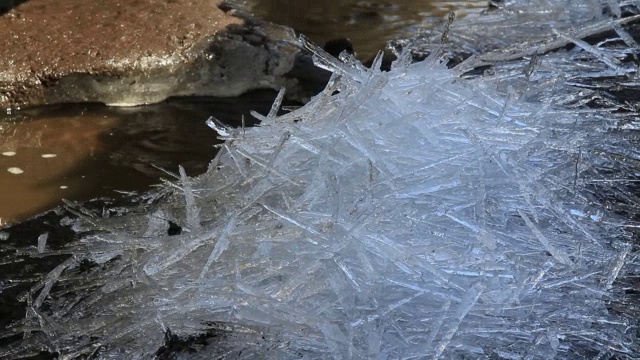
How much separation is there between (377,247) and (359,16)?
6.40 metres

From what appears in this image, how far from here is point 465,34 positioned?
573 cm

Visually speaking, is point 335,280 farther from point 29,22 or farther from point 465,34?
point 29,22

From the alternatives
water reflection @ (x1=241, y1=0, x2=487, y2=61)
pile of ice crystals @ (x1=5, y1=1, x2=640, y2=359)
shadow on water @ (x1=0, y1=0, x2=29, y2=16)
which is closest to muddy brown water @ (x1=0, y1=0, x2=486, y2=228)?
shadow on water @ (x1=0, y1=0, x2=29, y2=16)

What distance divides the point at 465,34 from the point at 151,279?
166 inches

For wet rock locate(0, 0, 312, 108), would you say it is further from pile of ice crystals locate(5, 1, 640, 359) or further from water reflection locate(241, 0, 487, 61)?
pile of ice crystals locate(5, 1, 640, 359)

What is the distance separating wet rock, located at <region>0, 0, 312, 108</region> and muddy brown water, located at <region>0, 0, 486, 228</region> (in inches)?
5.5

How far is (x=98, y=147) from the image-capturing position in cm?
499

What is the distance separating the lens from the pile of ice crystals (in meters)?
1.97

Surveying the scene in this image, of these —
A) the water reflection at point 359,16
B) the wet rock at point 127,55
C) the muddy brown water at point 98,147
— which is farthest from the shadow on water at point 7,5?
the water reflection at point 359,16

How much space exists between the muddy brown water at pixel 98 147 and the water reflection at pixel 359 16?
2.01 meters

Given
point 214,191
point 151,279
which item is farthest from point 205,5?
point 151,279

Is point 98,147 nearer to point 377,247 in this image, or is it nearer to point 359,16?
point 377,247

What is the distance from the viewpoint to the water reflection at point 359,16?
752cm

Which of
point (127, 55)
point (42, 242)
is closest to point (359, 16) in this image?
point (127, 55)
